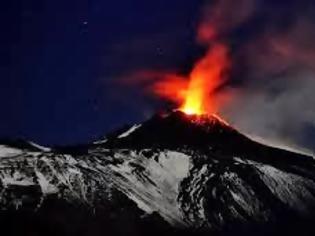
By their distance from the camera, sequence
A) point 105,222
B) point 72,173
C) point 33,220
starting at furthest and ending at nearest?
point 72,173 → point 105,222 → point 33,220

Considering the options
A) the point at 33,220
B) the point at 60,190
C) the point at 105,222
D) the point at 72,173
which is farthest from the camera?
the point at 72,173

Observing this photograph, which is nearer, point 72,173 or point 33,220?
point 33,220

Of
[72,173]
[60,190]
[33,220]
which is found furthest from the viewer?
[72,173]

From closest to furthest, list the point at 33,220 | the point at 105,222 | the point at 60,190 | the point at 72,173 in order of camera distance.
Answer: the point at 33,220 < the point at 105,222 < the point at 60,190 < the point at 72,173

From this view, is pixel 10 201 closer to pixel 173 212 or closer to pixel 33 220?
pixel 33 220

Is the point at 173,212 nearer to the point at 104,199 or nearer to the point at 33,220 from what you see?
the point at 104,199

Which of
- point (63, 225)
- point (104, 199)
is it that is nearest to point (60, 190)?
point (104, 199)

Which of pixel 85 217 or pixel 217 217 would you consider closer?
pixel 85 217

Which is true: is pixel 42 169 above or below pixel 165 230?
above

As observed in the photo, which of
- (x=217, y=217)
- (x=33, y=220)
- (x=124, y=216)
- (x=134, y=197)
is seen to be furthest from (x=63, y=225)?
(x=217, y=217)
